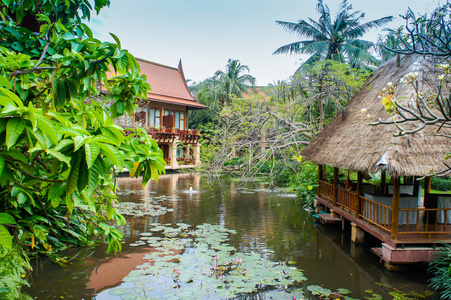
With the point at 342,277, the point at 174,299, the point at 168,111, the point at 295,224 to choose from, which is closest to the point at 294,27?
the point at 168,111

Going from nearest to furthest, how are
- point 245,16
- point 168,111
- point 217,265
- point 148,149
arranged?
1. point 148,149
2. point 217,265
3. point 245,16
4. point 168,111

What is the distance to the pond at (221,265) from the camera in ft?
16.3

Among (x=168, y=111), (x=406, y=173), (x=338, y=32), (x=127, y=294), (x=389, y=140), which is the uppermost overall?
(x=338, y=32)

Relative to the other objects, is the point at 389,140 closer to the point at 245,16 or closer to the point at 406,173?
the point at 406,173

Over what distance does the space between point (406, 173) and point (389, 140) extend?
772 mm

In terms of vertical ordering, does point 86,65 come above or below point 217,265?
above

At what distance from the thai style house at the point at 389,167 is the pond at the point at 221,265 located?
598 millimetres

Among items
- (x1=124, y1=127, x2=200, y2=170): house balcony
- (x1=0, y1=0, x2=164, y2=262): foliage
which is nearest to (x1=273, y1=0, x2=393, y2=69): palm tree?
(x1=124, y1=127, x2=200, y2=170): house balcony

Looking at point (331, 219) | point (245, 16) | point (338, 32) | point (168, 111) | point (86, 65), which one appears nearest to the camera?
point (86, 65)

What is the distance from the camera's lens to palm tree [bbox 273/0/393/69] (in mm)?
18859

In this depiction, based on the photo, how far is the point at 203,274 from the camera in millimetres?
5547

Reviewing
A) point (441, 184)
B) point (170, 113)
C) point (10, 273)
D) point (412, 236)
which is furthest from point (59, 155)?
point (170, 113)

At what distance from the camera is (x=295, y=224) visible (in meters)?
9.51

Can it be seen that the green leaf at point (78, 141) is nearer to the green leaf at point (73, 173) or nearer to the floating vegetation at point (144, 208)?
the green leaf at point (73, 173)
